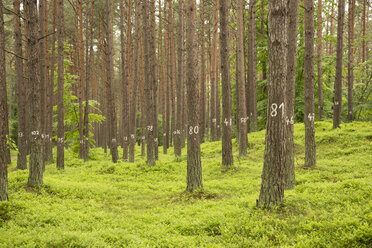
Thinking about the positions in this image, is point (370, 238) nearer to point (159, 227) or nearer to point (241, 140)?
point (159, 227)

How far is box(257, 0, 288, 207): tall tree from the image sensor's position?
249 inches

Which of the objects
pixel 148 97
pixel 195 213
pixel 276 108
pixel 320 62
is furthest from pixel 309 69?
pixel 320 62

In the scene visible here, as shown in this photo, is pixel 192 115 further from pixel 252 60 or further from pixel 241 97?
pixel 252 60

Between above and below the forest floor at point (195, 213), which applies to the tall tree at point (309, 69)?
above

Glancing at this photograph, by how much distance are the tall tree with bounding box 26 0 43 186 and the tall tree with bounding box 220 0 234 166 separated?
21.9 feet

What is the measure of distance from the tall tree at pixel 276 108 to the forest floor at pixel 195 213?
0.49m

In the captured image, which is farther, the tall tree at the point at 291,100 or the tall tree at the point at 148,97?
the tall tree at the point at 148,97

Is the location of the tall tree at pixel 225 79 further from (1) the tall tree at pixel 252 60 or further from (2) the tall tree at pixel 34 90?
(1) the tall tree at pixel 252 60

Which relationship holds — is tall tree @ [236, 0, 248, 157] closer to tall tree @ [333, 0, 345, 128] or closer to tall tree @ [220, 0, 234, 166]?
tall tree @ [220, 0, 234, 166]

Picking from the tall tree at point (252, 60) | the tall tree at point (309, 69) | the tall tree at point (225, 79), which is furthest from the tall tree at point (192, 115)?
the tall tree at point (252, 60)

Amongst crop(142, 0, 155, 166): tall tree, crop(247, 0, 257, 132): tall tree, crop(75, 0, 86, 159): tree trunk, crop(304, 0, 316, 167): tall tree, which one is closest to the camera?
crop(304, 0, 316, 167): tall tree

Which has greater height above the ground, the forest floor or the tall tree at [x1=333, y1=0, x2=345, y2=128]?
the tall tree at [x1=333, y1=0, x2=345, y2=128]

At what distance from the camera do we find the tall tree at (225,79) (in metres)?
11.0

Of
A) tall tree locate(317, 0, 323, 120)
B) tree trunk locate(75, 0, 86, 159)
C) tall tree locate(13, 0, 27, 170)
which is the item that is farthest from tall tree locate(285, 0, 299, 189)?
tree trunk locate(75, 0, 86, 159)
